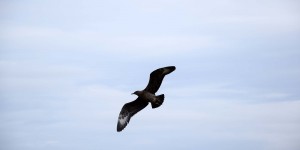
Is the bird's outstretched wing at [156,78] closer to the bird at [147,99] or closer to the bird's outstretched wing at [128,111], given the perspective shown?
the bird at [147,99]

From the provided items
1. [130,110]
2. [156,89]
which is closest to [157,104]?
[156,89]

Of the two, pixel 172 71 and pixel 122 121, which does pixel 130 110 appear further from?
pixel 172 71

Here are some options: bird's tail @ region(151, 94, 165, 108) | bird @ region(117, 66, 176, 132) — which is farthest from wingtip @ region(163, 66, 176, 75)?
bird's tail @ region(151, 94, 165, 108)

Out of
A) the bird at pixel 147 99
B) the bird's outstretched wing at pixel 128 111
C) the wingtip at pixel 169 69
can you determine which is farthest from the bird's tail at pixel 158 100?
the bird's outstretched wing at pixel 128 111

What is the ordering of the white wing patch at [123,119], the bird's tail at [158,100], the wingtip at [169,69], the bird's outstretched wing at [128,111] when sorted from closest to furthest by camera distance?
the bird's tail at [158,100] → the wingtip at [169,69] → the bird's outstretched wing at [128,111] → the white wing patch at [123,119]

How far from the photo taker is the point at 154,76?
69.4ft

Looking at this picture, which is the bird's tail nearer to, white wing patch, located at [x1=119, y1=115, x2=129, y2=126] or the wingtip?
the wingtip

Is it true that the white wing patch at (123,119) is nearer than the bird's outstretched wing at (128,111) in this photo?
No

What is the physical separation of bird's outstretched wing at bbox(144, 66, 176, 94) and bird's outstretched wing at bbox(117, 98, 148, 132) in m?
1.17

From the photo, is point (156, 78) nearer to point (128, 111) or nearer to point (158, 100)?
point (158, 100)

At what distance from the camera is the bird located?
20.7 metres

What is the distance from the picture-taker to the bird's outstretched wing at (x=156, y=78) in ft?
68.2

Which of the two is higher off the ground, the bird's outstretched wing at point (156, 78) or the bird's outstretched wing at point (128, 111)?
the bird's outstretched wing at point (156, 78)

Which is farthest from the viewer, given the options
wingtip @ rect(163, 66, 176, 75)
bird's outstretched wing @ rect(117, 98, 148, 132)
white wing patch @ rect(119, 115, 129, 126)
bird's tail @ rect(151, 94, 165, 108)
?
white wing patch @ rect(119, 115, 129, 126)
